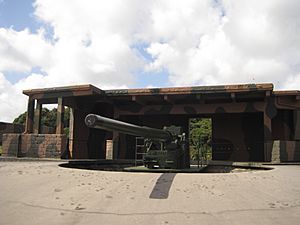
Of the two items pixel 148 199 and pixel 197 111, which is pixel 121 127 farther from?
pixel 197 111

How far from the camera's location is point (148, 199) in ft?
16.7

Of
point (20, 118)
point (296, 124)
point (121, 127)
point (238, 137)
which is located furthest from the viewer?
point (20, 118)

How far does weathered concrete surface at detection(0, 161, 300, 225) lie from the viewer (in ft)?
14.3

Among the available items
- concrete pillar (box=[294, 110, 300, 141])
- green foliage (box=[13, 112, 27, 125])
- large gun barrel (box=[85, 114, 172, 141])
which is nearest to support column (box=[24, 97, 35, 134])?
large gun barrel (box=[85, 114, 172, 141])

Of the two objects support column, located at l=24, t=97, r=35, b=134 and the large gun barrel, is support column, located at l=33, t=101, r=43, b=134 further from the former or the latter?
the large gun barrel

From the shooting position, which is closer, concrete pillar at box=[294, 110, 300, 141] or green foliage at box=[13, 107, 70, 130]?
concrete pillar at box=[294, 110, 300, 141]

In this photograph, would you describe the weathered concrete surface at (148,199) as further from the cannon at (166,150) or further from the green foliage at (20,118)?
the green foliage at (20,118)

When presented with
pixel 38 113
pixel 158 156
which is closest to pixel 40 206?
pixel 158 156

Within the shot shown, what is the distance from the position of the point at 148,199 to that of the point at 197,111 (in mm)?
12644

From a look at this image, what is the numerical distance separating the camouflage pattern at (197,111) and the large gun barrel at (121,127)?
5.99m

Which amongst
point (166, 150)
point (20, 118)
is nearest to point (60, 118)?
point (166, 150)

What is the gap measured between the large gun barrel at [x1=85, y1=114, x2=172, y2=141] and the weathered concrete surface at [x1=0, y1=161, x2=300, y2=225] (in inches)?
41.1

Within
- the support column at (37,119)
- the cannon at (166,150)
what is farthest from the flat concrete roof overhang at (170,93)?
the cannon at (166,150)

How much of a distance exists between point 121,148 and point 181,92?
536cm
